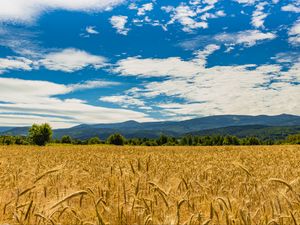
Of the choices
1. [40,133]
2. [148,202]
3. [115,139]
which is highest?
[40,133]

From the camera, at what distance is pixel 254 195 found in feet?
16.9

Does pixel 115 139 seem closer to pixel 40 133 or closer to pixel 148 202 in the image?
pixel 40 133

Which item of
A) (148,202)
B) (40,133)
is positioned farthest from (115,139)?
(148,202)

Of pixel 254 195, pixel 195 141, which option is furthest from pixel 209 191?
pixel 195 141

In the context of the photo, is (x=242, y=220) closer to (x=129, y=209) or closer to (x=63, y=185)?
(x=129, y=209)

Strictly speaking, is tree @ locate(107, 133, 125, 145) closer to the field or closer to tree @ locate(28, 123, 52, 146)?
tree @ locate(28, 123, 52, 146)

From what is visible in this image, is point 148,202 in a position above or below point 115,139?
above

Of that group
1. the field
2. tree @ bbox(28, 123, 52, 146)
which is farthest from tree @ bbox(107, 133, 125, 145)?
the field

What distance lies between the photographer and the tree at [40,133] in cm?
10956

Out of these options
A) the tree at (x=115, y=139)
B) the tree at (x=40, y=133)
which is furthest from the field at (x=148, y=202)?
the tree at (x=115, y=139)

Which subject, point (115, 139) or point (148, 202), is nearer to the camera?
point (148, 202)

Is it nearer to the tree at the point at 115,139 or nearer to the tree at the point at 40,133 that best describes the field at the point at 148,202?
the tree at the point at 40,133

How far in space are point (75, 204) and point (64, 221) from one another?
1030mm

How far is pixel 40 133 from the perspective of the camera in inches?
4306
